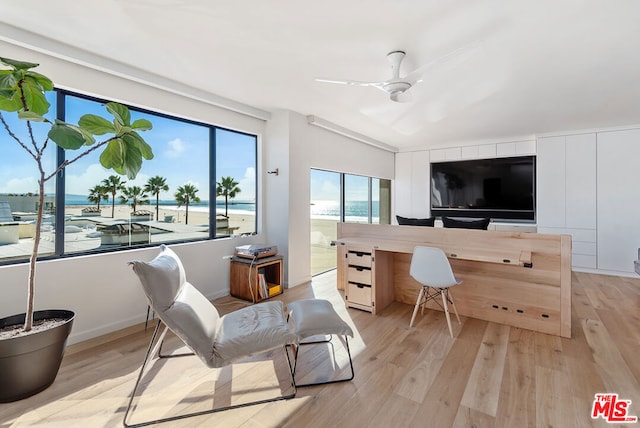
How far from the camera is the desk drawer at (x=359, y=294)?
3.25 meters

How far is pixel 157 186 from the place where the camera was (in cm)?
325

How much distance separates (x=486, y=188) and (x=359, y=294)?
4.14 meters

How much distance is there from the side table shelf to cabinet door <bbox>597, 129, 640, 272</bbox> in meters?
5.16

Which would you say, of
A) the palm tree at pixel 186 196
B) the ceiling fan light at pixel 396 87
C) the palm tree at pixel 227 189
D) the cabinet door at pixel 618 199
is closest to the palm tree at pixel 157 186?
the palm tree at pixel 186 196

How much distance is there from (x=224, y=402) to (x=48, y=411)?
995 mm

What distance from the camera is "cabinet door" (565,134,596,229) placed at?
489 cm

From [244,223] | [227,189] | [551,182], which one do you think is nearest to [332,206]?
[244,223]

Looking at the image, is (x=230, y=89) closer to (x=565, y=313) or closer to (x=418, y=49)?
(x=418, y=49)

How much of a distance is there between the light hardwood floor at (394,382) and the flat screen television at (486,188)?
3.16 metres

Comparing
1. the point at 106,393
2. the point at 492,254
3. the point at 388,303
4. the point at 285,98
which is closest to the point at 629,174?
the point at 492,254

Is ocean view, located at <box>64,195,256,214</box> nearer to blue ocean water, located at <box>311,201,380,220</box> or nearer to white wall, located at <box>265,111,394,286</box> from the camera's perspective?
white wall, located at <box>265,111,394,286</box>

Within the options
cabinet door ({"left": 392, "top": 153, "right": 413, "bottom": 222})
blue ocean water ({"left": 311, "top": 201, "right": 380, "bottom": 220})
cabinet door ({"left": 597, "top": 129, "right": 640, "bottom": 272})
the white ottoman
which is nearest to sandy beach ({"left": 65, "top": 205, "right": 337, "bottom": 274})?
blue ocean water ({"left": 311, "top": 201, "right": 380, "bottom": 220})

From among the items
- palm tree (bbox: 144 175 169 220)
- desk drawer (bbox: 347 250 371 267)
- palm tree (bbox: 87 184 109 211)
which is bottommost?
desk drawer (bbox: 347 250 371 267)

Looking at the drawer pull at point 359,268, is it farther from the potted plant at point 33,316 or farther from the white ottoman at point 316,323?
the potted plant at point 33,316
